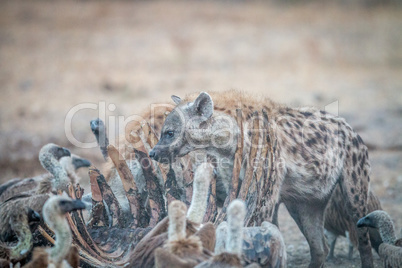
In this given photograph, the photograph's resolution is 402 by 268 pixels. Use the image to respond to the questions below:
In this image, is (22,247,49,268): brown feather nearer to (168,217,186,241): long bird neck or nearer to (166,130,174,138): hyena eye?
(168,217,186,241): long bird neck

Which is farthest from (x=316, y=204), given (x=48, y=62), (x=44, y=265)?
(x=48, y=62)

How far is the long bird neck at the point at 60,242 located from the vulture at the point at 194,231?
44 cm

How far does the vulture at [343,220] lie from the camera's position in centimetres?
473

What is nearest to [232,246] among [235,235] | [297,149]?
[235,235]

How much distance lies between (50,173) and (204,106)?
1.53 meters

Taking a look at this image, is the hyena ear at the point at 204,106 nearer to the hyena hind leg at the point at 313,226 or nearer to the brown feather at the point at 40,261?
the hyena hind leg at the point at 313,226

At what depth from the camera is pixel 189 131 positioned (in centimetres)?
438

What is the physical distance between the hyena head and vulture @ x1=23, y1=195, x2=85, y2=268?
1.25 m

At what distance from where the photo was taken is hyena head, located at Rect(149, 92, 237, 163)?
4352 millimetres

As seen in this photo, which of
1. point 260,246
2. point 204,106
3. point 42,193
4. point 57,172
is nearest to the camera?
point 260,246

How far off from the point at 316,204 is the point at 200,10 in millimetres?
12357

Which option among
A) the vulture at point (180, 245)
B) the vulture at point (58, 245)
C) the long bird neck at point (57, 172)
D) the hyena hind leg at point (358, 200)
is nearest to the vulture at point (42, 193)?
the long bird neck at point (57, 172)

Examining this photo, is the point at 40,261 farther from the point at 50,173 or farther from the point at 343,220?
the point at 343,220

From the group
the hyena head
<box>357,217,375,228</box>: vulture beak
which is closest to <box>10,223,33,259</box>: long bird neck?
the hyena head
